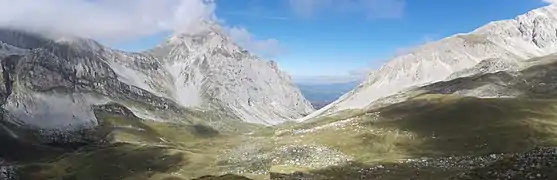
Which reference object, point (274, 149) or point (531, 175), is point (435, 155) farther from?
point (531, 175)

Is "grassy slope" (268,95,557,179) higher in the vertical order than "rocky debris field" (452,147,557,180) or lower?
higher

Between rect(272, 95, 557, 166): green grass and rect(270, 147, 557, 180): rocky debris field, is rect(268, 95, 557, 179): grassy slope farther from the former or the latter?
rect(270, 147, 557, 180): rocky debris field

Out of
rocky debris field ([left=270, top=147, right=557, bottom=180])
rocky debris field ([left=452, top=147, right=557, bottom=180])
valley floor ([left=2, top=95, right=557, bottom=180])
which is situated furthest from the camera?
valley floor ([left=2, top=95, right=557, bottom=180])

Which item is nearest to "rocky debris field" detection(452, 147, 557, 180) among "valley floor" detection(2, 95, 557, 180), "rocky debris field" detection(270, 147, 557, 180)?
"rocky debris field" detection(270, 147, 557, 180)

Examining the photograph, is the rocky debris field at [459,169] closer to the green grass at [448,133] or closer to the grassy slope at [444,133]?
the grassy slope at [444,133]

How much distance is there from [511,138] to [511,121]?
22.7m

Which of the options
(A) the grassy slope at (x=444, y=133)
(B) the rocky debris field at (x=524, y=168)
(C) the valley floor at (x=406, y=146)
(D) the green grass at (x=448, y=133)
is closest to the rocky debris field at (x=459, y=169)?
(B) the rocky debris field at (x=524, y=168)

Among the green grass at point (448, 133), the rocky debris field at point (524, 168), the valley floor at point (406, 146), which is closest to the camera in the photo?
the rocky debris field at point (524, 168)

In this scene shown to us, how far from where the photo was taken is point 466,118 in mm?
181000

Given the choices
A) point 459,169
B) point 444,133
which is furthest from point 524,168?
point 444,133

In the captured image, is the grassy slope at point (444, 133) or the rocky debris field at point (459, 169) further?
the grassy slope at point (444, 133)

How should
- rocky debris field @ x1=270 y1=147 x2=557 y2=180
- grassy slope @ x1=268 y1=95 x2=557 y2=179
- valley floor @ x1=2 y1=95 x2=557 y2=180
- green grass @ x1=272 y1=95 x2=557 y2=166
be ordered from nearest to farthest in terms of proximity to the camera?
rocky debris field @ x1=270 y1=147 x2=557 y2=180
valley floor @ x1=2 y1=95 x2=557 y2=180
grassy slope @ x1=268 y1=95 x2=557 y2=179
green grass @ x1=272 y1=95 x2=557 y2=166

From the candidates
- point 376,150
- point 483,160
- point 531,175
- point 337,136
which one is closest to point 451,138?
point 376,150

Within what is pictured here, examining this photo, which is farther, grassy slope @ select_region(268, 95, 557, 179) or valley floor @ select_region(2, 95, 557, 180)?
grassy slope @ select_region(268, 95, 557, 179)
